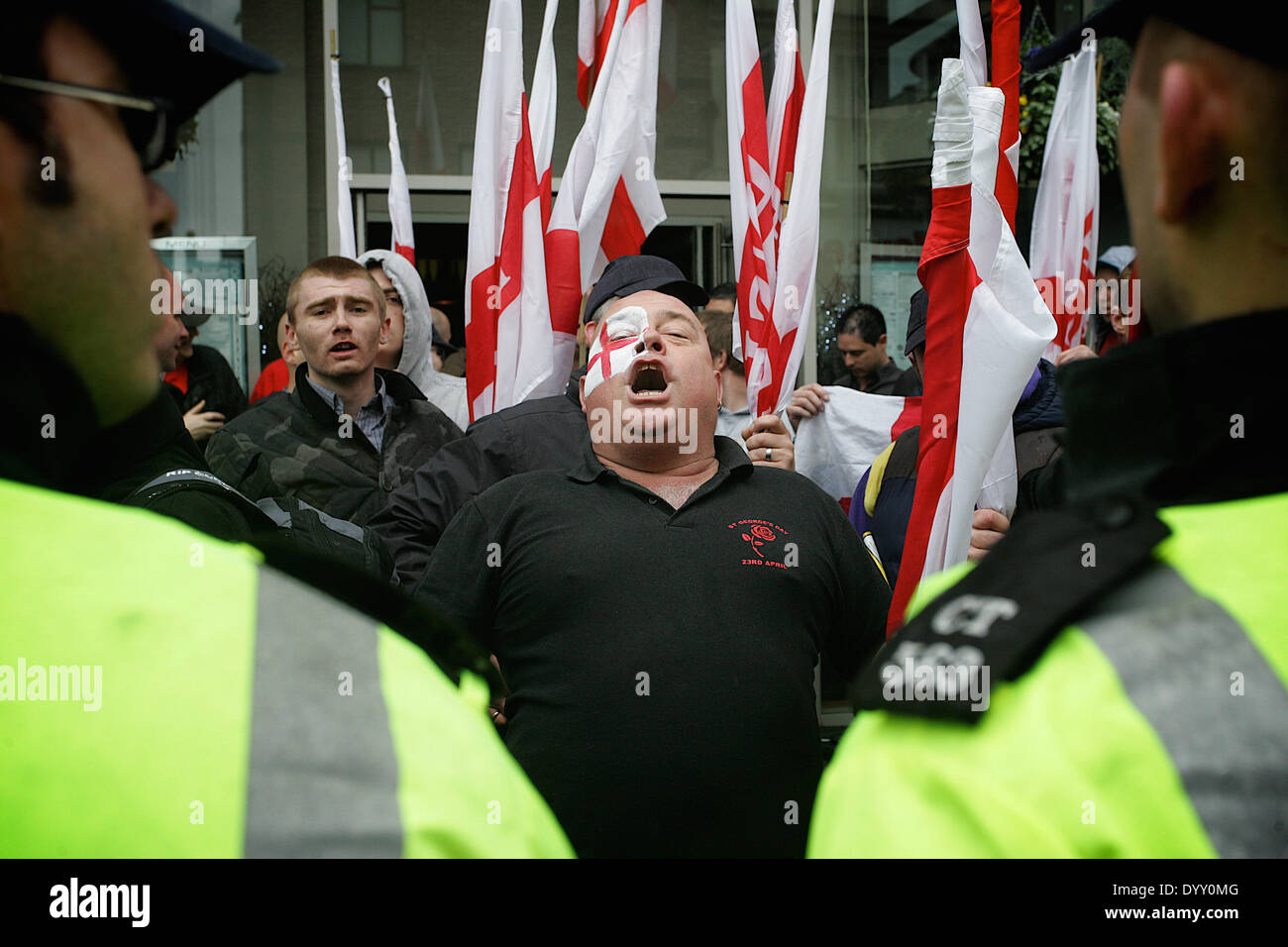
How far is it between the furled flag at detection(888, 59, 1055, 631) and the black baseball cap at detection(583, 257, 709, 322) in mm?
1025

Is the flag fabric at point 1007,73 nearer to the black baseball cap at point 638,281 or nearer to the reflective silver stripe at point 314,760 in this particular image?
the black baseball cap at point 638,281

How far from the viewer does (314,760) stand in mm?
713

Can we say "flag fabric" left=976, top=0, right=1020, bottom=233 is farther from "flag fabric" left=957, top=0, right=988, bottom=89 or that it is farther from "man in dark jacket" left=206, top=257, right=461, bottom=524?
"man in dark jacket" left=206, top=257, right=461, bottom=524

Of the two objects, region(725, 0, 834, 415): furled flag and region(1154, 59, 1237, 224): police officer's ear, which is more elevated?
region(725, 0, 834, 415): furled flag

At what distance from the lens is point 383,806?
0.71 m

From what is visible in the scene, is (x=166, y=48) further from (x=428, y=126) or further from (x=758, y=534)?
(x=428, y=126)

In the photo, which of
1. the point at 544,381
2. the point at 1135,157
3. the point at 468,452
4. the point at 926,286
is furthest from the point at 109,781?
the point at 544,381

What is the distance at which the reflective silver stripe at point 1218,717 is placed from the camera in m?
0.66

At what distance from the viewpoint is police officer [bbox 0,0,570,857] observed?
70cm

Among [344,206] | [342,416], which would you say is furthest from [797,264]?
[344,206]

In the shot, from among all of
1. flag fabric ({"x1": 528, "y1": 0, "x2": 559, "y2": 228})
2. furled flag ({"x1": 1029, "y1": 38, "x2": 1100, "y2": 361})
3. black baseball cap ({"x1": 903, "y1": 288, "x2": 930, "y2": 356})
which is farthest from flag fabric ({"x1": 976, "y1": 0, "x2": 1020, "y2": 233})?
flag fabric ({"x1": 528, "y1": 0, "x2": 559, "y2": 228})

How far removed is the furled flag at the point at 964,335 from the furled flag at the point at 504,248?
1691 mm
